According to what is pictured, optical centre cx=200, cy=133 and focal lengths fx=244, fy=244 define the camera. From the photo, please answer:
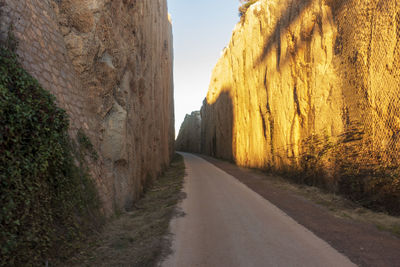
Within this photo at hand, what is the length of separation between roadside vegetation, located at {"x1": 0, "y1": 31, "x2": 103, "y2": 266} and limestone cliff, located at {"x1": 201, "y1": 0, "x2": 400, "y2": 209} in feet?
28.8

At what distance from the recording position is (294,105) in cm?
1423

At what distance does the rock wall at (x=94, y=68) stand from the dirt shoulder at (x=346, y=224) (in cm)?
562

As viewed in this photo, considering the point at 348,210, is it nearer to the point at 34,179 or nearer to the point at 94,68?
the point at 34,179

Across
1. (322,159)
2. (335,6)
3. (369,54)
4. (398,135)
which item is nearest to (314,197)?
(322,159)

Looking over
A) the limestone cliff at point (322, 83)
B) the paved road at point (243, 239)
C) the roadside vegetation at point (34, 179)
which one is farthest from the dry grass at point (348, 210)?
the roadside vegetation at point (34, 179)

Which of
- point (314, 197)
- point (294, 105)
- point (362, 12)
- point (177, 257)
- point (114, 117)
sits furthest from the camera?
point (294, 105)

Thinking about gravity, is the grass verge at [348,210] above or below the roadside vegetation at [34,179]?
below

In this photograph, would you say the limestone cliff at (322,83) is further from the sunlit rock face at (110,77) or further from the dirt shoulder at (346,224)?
the sunlit rock face at (110,77)

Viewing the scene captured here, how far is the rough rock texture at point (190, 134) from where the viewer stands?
60931 millimetres

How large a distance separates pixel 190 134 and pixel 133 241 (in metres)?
59.6

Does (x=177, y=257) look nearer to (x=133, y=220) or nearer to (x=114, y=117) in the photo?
(x=133, y=220)

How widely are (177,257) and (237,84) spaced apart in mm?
24251

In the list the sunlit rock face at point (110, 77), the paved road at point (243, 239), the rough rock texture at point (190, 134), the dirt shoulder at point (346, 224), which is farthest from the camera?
the rough rock texture at point (190, 134)

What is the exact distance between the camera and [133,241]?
5.64m
